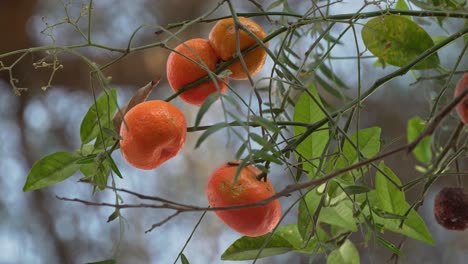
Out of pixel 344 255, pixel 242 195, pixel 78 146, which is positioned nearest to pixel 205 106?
pixel 242 195

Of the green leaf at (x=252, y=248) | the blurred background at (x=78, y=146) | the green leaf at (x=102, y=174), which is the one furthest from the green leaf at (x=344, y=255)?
the blurred background at (x=78, y=146)

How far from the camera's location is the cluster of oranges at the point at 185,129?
27 centimetres

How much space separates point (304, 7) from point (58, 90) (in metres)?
0.33

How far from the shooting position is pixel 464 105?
8.5 inches

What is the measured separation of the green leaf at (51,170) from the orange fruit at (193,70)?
69mm

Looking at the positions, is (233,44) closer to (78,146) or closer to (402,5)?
(402,5)

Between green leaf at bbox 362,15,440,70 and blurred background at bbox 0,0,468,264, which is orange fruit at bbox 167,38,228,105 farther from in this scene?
blurred background at bbox 0,0,468,264

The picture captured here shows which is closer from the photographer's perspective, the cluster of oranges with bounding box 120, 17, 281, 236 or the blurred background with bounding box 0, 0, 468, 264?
the cluster of oranges with bounding box 120, 17, 281, 236

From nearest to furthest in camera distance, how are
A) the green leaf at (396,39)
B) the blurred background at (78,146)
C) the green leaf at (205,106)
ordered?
the green leaf at (205,106) < the green leaf at (396,39) < the blurred background at (78,146)

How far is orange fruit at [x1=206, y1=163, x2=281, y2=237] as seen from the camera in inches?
Result: 10.7

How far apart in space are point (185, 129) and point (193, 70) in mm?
32

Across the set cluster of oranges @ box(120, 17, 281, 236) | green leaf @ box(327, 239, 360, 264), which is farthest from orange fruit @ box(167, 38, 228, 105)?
green leaf @ box(327, 239, 360, 264)

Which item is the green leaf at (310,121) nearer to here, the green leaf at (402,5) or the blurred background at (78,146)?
the green leaf at (402,5)

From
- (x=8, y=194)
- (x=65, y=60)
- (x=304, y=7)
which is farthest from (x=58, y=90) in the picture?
(x=304, y=7)
